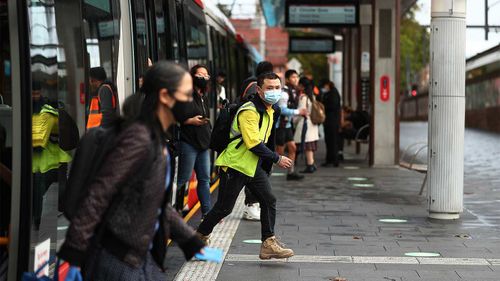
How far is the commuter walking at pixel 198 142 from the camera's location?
10328 millimetres

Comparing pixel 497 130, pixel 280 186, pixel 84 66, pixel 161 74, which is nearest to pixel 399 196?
pixel 280 186

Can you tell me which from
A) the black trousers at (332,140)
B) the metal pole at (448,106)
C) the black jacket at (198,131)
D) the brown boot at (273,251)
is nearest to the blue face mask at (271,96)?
the brown boot at (273,251)

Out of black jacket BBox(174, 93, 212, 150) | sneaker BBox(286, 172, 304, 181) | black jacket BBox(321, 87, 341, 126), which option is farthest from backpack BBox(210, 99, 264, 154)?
black jacket BBox(321, 87, 341, 126)

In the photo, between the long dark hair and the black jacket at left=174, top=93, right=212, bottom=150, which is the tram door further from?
the black jacket at left=174, top=93, right=212, bottom=150

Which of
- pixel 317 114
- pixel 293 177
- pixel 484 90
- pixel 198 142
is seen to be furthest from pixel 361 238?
pixel 484 90

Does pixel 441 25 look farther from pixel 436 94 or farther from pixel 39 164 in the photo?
pixel 39 164

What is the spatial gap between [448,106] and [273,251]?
12.5ft

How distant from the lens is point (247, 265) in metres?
8.85

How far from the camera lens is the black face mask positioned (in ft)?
33.4

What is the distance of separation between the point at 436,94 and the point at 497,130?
34.6 m

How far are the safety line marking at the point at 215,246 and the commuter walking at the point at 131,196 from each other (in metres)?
3.40

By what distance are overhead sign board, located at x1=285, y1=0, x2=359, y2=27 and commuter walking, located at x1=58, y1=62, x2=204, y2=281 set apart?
17.7m

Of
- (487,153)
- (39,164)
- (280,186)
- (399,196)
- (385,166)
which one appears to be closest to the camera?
(39,164)

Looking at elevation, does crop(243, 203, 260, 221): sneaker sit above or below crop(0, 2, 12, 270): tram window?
below
